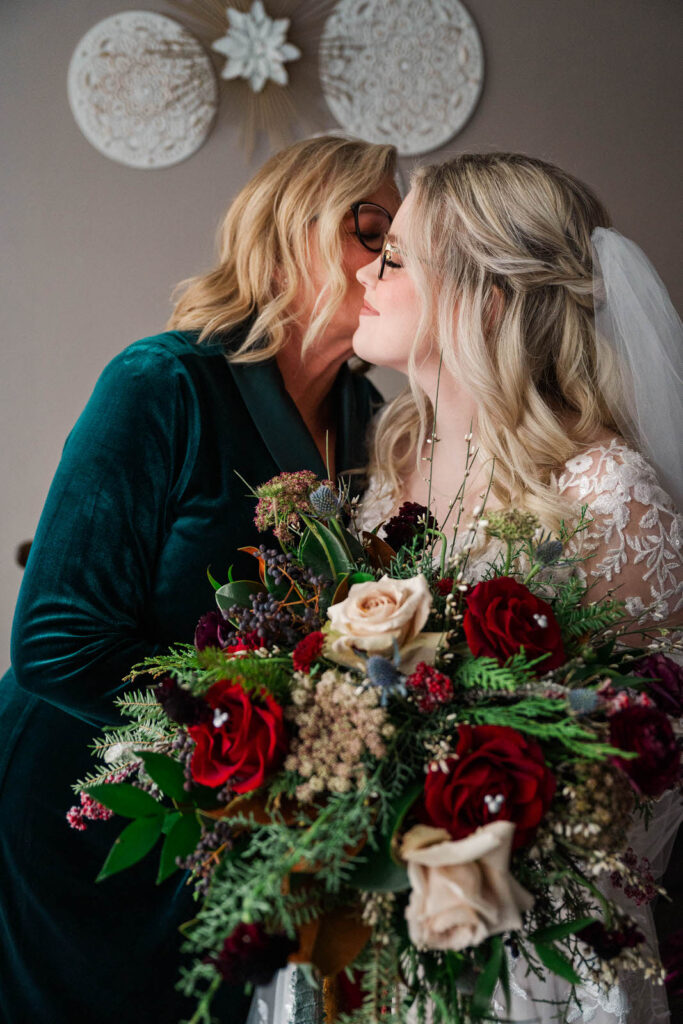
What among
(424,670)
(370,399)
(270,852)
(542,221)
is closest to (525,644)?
(424,670)

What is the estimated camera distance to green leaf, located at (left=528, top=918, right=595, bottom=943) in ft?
2.38

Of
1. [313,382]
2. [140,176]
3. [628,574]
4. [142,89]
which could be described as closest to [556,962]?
[628,574]

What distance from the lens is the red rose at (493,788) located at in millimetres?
673

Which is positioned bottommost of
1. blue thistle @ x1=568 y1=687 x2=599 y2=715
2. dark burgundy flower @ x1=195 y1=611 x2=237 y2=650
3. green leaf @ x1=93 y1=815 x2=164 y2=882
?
green leaf @ x1=93 y1=815 x2=164 y2=882

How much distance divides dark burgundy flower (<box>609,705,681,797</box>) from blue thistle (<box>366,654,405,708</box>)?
202 millimetres

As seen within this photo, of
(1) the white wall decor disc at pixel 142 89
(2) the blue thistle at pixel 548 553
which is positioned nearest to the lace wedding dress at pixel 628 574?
(2) the blue thistle at pixel 548 553

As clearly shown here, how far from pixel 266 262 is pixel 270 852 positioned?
4.21 ft

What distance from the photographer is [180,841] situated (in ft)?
2.52

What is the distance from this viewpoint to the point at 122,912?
1.36 m

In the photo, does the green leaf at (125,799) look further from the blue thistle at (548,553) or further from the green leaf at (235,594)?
the blue thistle at (548,553)

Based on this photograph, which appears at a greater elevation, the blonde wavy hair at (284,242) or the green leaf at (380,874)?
the blonde wavy hair at (284,242)

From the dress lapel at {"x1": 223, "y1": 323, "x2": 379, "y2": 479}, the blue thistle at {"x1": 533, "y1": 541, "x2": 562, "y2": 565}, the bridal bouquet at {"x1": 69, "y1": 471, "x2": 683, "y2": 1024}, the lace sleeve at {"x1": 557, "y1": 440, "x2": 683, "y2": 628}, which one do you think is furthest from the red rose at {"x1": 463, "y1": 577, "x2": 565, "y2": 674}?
the dress lapel at {"x1": 223, "y1": 323, "x2": 379, "y2": 479}

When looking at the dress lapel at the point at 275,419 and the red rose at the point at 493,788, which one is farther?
the dress lapel at the point at 275,419

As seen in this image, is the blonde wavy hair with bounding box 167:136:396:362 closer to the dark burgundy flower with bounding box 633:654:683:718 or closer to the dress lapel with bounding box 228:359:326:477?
the dress lapel with bounding box 228:359:326:477
